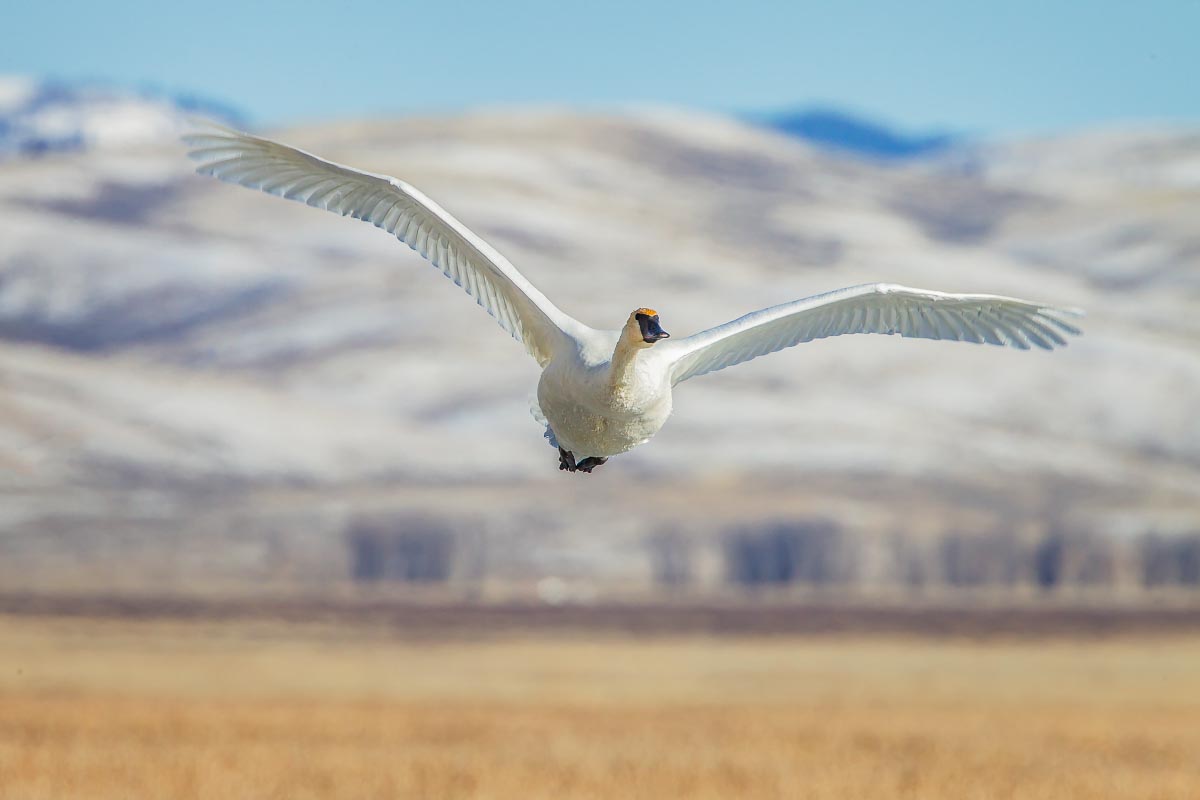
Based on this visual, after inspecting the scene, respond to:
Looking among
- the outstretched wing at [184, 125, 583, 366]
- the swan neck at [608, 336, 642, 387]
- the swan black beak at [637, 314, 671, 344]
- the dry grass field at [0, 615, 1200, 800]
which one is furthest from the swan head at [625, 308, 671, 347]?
the dry grass field at [0, 615, 1200, 800]

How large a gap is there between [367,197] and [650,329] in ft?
8.81

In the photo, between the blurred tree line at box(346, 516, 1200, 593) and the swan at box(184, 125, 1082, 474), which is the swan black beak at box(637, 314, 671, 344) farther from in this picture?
the blurred tree line at box(346, 516, 1200, 593)

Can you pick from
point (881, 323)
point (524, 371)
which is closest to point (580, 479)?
point (524, 371)

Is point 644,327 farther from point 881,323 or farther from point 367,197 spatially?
point 881,323

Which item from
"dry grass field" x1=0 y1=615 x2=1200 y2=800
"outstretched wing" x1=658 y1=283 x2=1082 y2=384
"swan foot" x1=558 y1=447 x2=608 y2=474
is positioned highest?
"outstretched wing" x1=658 y1=283 x2=1082 y2=384

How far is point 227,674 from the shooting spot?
86.3 m

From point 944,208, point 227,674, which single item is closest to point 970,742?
point 227,674

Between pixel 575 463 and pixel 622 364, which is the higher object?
pixel 622 364

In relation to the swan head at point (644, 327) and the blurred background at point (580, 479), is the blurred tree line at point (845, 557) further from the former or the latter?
the swan head at point (644, 327)

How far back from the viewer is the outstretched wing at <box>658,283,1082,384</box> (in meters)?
11.4

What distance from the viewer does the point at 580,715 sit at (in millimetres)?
55500

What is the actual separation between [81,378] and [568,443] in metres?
114

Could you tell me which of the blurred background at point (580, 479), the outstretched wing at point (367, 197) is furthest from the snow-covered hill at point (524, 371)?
the outstretched wing at point (367, 197)

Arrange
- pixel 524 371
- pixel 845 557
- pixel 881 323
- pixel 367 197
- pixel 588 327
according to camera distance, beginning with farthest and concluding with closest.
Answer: pixel 524 371 → pixel 845 557 → pixel 881 323 → pixel 588 327 → pixel 367 197
